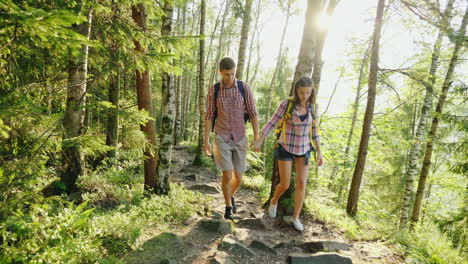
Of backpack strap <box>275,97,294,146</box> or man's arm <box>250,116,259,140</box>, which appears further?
man's arm <box>250,116,259,140</box>

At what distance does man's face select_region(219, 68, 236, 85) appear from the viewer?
3.82 meters

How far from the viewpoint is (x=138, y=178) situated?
271 inches

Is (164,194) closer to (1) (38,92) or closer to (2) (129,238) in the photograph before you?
(2) (129,238)

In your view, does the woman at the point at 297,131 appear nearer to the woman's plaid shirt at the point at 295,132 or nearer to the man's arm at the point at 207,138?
the woman's plaid shirt at the point at 295,132

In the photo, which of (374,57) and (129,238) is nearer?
(129,238)

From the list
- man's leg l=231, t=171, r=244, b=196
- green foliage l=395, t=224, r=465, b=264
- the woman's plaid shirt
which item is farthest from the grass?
green foliage l=395, t=224, r=465, b=264

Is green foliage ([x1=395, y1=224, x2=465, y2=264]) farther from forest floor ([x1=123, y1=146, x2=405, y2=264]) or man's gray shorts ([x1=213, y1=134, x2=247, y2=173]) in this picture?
man's gray shorts ([x1=213, y1=134, x2=247, y2=173])

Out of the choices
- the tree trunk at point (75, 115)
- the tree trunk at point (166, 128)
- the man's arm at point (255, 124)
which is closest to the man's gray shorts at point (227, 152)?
the man's arm at point (255, 124)

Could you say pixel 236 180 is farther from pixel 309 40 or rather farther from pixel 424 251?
pixel 309 40

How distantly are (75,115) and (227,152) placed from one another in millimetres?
3052

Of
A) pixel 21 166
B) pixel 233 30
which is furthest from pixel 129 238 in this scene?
pixel 233 30

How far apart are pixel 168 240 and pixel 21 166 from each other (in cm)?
196

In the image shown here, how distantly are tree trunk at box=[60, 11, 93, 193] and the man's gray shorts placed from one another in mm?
2400

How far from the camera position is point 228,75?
386 cm
